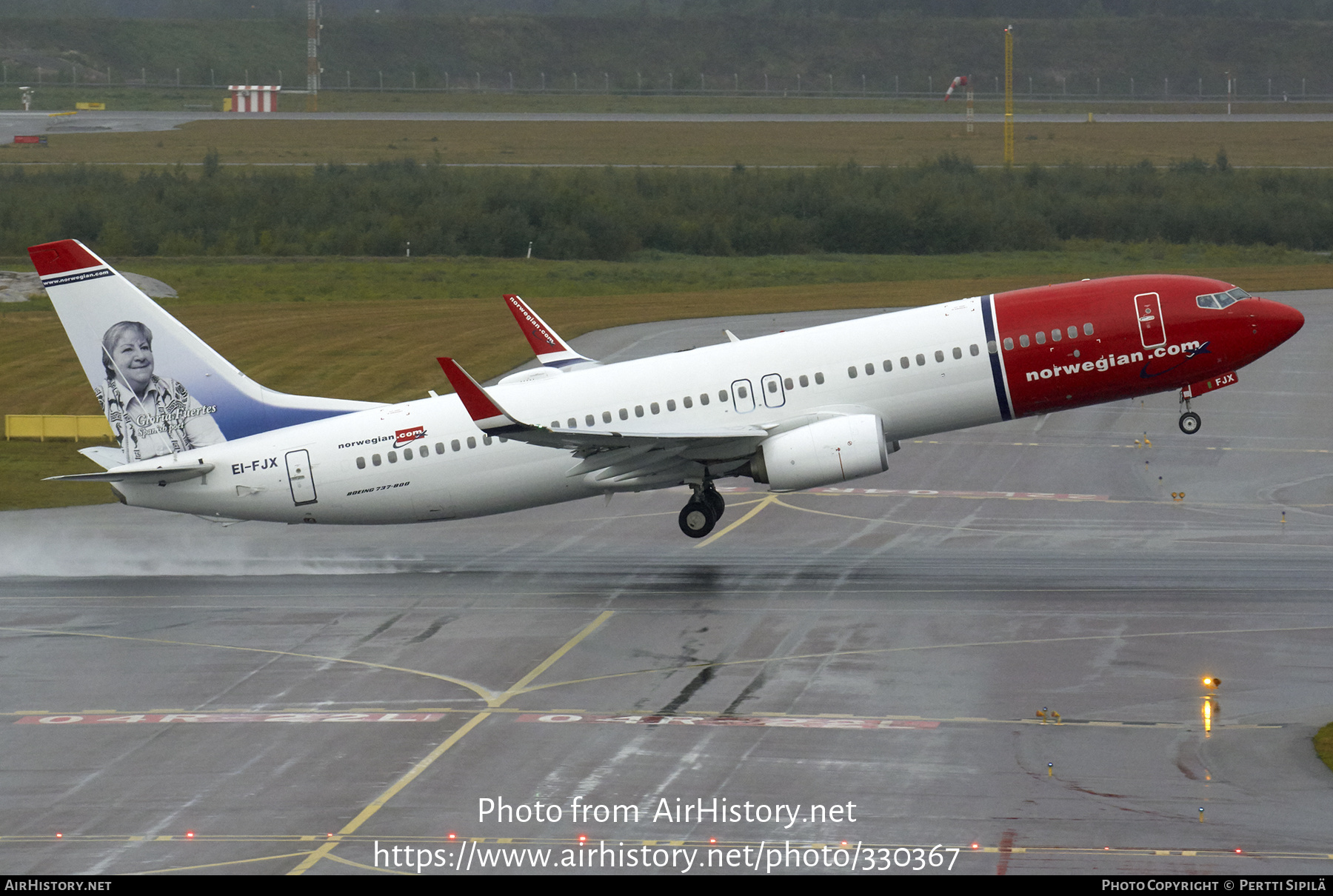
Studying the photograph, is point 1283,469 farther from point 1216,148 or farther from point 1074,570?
point 1216,148

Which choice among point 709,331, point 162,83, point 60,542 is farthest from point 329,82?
point 60,542

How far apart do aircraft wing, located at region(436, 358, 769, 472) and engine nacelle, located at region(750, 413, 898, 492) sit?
3.00ft

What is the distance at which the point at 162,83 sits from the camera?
194 metres

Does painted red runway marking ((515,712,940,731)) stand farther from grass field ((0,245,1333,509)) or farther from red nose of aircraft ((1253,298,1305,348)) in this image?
grass field ((0,245,1333,509))

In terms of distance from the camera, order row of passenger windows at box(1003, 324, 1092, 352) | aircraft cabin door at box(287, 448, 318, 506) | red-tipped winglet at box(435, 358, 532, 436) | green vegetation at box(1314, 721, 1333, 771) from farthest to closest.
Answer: aircraft cabin door at box(287, 448, 318, 506) → row of passenger windows at box(1003, 324, 1092, 352) → red-tipped winglet at box(435, 358, 532, 436) → green vegetation at box(1314, 721, 1333, 771)

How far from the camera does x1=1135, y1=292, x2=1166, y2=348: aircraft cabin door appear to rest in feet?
125

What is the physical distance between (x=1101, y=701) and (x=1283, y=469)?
2386 cm

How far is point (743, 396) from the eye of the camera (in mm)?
39000

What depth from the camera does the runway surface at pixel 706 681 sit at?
22641 millimetres

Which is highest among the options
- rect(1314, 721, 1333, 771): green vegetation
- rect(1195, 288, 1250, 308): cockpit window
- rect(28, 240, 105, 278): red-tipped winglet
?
rect(28, 240, 105, 278): red-tipped winglet

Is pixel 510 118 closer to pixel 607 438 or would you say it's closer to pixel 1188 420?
pixel 607 438

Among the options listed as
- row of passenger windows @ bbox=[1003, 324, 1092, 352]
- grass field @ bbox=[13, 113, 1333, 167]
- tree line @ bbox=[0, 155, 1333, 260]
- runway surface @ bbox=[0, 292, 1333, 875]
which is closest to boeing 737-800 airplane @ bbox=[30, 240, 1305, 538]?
row of passenger windows @ bbox=[1003, 324, 1092, 352]

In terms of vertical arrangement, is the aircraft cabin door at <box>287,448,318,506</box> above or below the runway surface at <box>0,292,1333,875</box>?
above

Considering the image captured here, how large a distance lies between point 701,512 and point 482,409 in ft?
23.8
